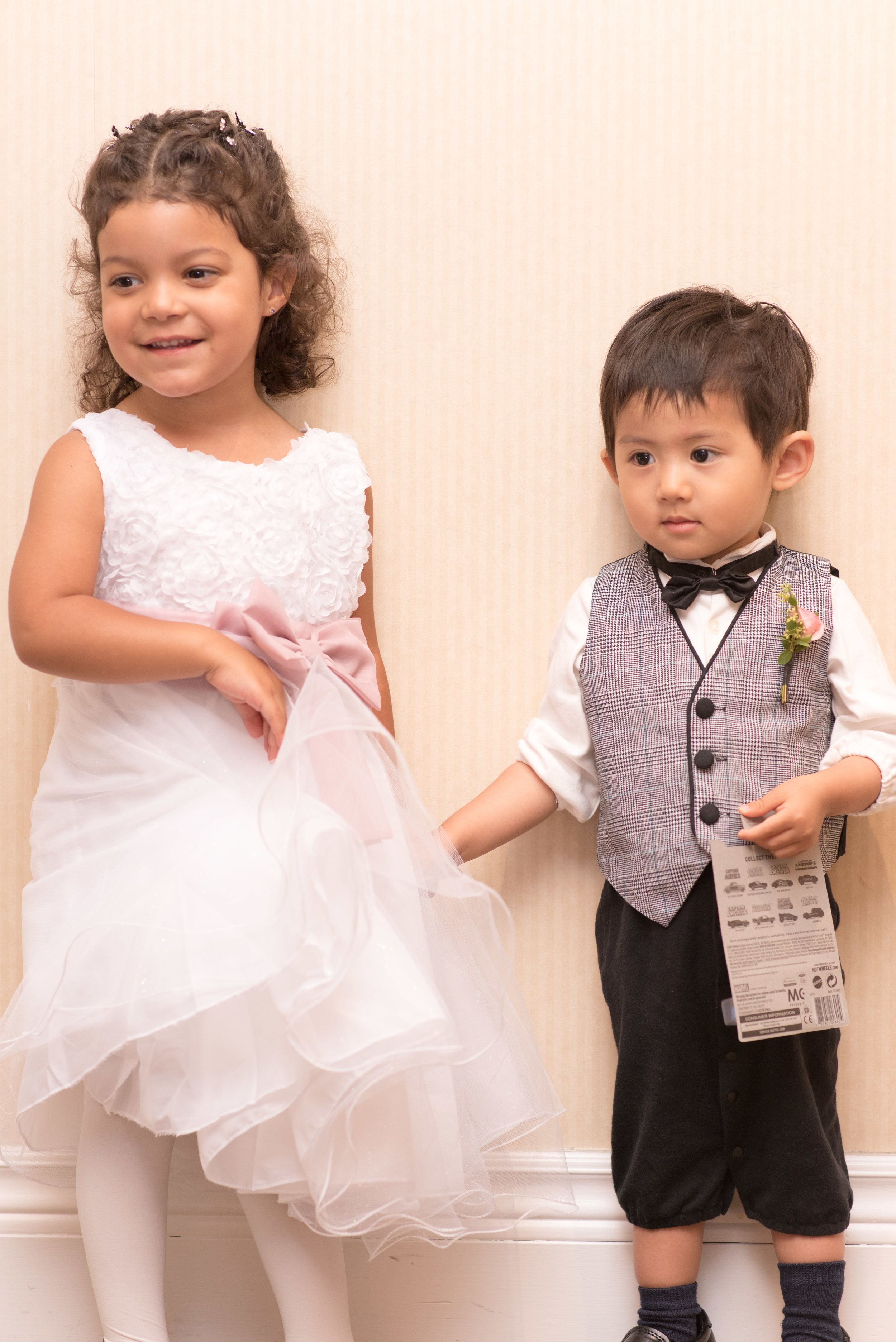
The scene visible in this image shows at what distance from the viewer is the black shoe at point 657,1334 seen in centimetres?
106

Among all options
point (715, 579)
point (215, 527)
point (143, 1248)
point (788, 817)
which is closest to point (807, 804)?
point (788, 817)

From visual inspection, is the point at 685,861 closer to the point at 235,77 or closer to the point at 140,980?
the point at 140,980

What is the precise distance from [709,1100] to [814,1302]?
22cm

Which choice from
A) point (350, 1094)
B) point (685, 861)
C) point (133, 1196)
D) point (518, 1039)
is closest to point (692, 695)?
point (685, 861)

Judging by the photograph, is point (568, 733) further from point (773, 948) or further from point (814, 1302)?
point (814, 1302)

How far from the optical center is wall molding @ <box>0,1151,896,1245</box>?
45.8 inches

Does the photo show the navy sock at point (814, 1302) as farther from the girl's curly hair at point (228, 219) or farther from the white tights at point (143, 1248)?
the girl's curly hair at point (228, 219)

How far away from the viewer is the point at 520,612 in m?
1.20

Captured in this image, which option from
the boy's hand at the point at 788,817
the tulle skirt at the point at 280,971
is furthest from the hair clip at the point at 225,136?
the boy's hand at the point at 788,817

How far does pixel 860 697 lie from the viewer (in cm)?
105

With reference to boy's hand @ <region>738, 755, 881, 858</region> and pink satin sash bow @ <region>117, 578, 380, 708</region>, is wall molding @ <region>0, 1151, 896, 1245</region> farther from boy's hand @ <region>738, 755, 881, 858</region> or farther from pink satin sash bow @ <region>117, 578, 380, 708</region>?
pink satin sash bow @ <region>117, 578, 380, 708</region>

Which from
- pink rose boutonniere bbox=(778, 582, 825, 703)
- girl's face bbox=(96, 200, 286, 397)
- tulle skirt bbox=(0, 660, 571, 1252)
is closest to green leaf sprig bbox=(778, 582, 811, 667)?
pink rose boutonniere bbox=(778, 582, 825, 703)

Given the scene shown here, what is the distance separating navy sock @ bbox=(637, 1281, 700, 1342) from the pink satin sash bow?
65 cm

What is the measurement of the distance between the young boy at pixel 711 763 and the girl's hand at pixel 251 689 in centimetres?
23
